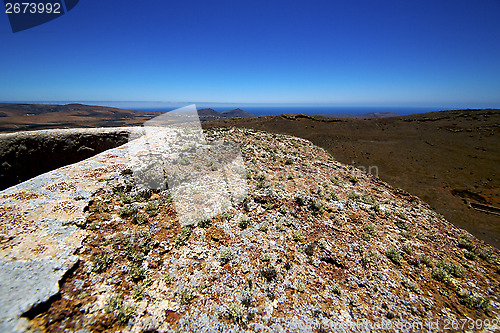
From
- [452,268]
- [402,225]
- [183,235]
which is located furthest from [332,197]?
[183,235]

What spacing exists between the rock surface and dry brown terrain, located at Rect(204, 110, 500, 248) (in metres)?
14.0

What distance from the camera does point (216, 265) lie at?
5227 millimetres

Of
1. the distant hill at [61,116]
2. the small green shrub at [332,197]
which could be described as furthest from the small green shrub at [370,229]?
the distant hill at [61,116]

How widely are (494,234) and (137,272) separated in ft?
79.2

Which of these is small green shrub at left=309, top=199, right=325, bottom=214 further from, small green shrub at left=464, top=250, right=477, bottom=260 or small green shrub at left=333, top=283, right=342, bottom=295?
small green shrub at left=464, top=250, right=477, bottom=260

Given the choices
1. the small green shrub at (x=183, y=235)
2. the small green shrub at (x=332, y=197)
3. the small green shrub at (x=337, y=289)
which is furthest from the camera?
the small green shrub at (x=332, y=197)

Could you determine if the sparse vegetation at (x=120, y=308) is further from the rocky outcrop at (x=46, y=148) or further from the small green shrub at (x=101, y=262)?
the rocky outcrop at (x=46, y=148)

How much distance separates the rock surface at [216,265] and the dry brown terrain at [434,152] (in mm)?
13986

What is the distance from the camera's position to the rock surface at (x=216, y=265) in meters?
3.76

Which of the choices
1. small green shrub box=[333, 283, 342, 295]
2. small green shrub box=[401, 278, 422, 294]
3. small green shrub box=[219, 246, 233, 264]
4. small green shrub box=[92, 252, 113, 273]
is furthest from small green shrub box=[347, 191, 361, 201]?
small green shrub box=[92, 252, 113, 273]

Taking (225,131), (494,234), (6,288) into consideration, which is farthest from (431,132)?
(6,288)

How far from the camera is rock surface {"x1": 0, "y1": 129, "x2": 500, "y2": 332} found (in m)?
3.76

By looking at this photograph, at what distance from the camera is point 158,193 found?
7184 millimetres

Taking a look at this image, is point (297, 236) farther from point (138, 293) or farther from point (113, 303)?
point (113, 303)
